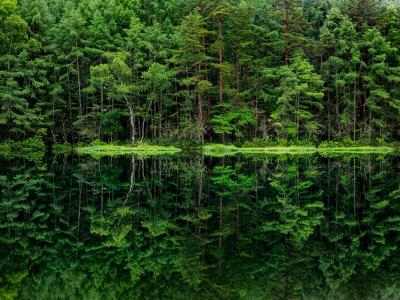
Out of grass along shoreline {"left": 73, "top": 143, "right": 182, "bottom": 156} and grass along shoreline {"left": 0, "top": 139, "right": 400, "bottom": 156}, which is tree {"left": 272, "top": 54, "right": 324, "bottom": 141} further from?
grass along shoreline {"left": 73, "top": 143, "right": 182, "bottom": 156}

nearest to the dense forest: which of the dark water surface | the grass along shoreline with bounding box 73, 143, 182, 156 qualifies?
the grass along shoreline with bounding box 73, 143, 182, 156

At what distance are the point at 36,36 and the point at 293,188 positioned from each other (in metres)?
37.4

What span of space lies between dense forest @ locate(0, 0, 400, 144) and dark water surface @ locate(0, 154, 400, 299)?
24445 mm

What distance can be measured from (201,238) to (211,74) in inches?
1531

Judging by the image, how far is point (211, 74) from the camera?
4875cm

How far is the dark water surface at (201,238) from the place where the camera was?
25.9 ft

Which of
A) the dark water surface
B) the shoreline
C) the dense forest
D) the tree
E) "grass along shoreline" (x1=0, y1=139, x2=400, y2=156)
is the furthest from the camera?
the dense forest

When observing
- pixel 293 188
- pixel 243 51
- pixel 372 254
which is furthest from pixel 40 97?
pixel 372 254

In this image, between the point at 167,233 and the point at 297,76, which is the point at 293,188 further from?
the point at 297,76

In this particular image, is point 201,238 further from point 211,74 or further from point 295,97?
point 211,74

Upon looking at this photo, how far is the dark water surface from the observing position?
7.91m

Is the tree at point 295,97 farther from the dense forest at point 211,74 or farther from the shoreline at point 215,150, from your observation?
the shoreline at point 215,150

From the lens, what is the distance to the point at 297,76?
44.2 meters

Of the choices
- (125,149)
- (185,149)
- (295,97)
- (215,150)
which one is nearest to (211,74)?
(295,97)
